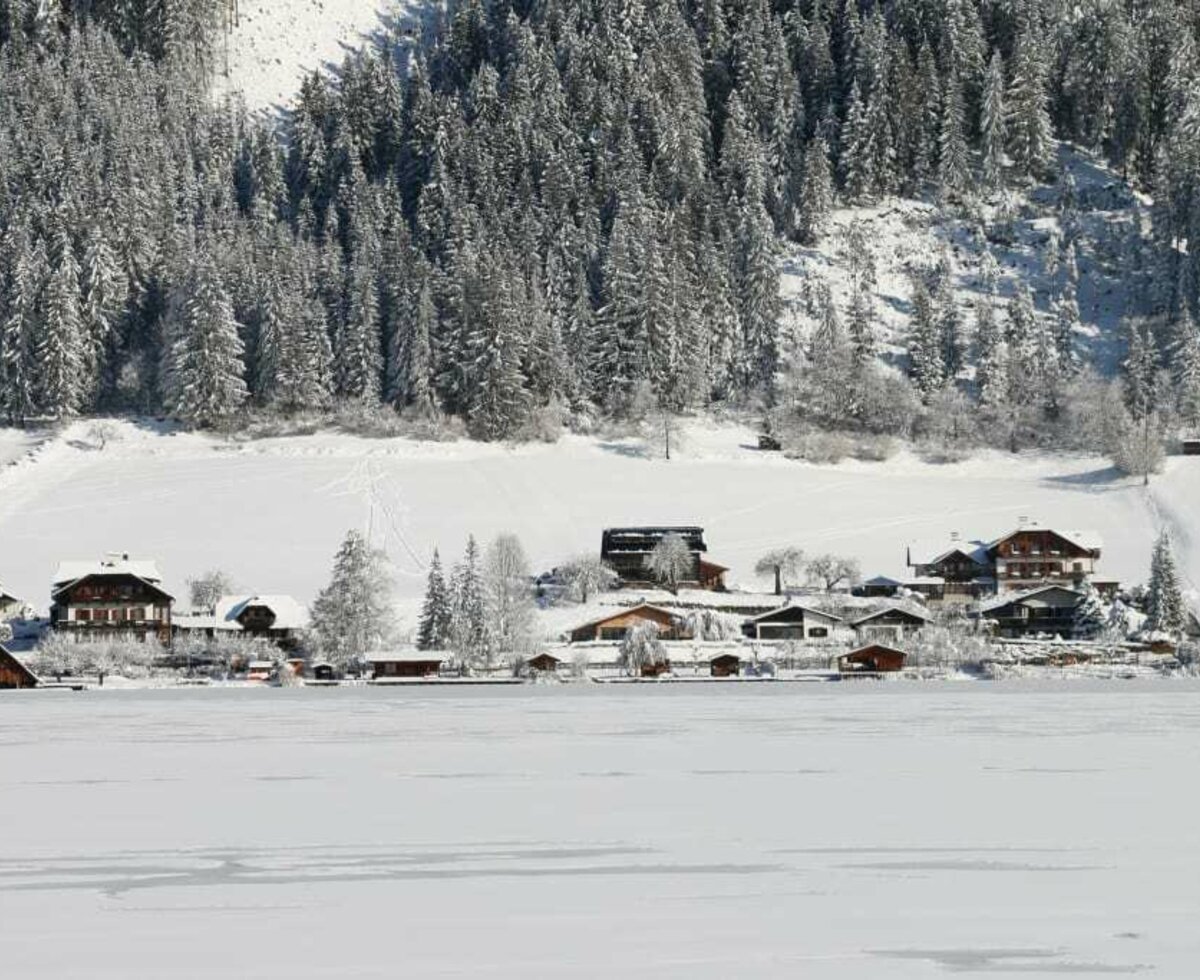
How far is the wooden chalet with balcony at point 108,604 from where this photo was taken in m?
74.1

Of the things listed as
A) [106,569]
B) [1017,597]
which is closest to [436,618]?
[106,569]

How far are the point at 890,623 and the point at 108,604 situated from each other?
3477cm

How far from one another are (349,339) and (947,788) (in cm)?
9322

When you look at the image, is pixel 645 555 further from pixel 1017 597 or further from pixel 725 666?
pixel 1017 597

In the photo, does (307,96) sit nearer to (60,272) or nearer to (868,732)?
(60,272)

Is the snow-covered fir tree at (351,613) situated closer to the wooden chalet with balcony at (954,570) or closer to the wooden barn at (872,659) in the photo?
the wooden barn at (872,659)

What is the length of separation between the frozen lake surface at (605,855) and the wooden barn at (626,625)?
134 feet

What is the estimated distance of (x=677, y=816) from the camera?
20.1m

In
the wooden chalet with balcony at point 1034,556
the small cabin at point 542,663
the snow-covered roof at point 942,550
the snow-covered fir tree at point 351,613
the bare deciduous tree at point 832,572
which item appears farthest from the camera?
the snow-covered roof at point 942,550

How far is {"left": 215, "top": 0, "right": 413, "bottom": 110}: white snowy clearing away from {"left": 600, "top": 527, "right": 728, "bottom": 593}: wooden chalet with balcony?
88704mm

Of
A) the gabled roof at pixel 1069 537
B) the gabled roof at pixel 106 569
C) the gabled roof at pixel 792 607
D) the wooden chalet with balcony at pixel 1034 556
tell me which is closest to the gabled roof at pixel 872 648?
the gabled roof at pixel 792 607

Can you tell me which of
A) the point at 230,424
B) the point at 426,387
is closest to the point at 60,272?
the point at 230,424

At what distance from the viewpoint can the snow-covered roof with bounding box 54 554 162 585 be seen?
2950 inches

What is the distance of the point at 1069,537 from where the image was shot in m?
85.9
